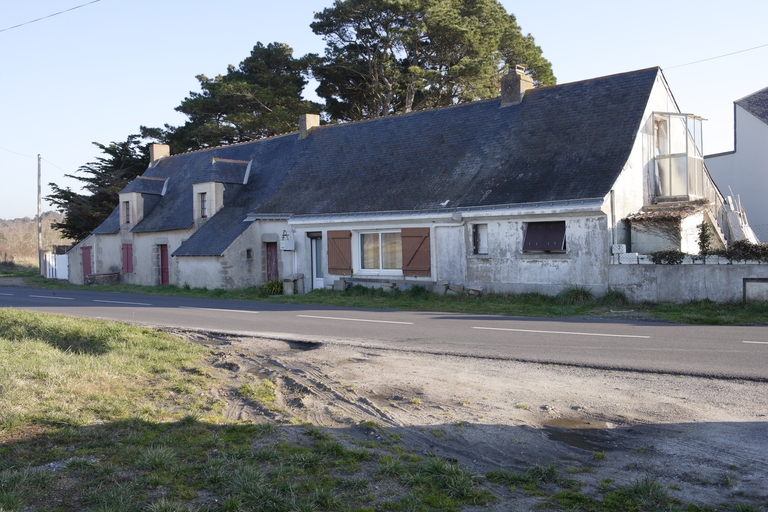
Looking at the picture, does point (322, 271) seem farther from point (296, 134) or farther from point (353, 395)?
point (353, 395)

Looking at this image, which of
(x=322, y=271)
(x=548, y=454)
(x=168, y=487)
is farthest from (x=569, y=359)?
(x=322, y=271)

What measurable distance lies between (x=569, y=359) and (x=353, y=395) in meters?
3.52

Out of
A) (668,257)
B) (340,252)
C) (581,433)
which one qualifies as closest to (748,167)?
(668,257)

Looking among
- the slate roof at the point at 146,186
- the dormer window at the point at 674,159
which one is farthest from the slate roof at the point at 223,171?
the dormer window at the point at 674,159

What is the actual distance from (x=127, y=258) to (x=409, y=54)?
60.5ft

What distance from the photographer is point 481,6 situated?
38.4 metres

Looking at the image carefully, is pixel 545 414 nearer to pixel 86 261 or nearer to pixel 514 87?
pixel 514 87

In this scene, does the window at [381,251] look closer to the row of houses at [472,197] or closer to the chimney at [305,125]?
the row of houses at [472,197]

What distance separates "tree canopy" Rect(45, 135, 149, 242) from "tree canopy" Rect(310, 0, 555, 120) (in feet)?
45.7

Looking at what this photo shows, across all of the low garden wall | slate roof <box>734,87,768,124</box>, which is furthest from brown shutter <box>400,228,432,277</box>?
slate roof <box>734,87,768,124</box>

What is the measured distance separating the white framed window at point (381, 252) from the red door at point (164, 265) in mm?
12813

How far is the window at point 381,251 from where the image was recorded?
22188 mm

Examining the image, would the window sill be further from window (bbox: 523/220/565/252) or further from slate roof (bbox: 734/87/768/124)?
slate roof (bbox: 734/87/768/124)

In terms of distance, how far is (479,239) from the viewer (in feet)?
66.5
